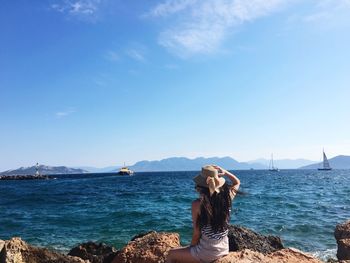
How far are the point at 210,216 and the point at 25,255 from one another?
Result: 4.78 m

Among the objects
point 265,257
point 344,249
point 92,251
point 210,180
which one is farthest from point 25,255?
point 344,249

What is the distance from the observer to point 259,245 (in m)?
9.99

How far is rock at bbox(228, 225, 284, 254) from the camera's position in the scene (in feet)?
31.2

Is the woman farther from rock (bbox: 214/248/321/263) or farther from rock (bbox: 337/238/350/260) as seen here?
rock (bbox: 337/238/350/260)

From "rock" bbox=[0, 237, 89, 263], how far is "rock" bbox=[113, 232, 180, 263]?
130 cm

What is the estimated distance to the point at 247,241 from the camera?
983cm

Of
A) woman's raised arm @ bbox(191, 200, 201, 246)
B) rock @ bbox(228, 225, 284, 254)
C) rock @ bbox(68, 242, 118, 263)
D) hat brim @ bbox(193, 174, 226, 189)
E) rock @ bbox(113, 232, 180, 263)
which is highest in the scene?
hat brim @ bbox(193, 174, 226, 189)

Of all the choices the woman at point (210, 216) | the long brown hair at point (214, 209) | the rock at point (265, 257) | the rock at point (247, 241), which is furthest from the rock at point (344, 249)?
the long brown hair at point (214, 209)

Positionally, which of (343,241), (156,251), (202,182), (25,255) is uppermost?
(202,182)

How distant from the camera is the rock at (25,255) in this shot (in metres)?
7.98

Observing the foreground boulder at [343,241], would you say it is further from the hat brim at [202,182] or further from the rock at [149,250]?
the hat brim at [202,182]

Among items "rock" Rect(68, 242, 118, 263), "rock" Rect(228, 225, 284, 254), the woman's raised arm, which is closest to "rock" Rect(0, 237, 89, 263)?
"rock" Rect(68, 242, 118, 263)

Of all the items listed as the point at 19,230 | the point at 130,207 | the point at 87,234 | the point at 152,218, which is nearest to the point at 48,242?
the point at 87,234

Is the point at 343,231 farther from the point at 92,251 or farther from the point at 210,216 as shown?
the point at 92,251
